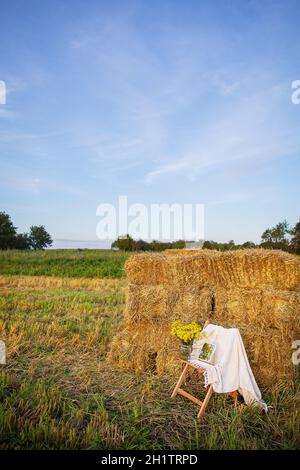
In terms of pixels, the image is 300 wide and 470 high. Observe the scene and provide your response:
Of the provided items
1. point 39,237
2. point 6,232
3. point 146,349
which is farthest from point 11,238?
point 146,349

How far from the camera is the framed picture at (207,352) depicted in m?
5.02

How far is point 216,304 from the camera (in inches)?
247

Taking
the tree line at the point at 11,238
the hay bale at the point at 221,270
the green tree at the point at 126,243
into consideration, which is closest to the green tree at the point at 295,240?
the green tree at the point at 126,243

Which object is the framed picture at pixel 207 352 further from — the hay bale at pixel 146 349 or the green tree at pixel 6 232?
the green tree at pixel 6 232

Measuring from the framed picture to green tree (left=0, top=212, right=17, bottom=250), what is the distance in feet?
227

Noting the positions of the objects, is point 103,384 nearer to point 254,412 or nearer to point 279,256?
point 254,412

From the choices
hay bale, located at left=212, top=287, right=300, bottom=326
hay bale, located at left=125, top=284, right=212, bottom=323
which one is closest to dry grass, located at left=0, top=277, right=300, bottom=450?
hay bale, located at left=125, top=284, right=212, bottom=323

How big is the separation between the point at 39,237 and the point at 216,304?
8729 centimetres

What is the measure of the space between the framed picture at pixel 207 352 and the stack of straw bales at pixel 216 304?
1041 mm

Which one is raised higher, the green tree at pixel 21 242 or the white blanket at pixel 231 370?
the green tree at pixel 21 242

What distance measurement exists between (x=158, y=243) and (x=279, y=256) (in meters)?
41.4

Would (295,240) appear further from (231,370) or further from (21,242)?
(21,242)
